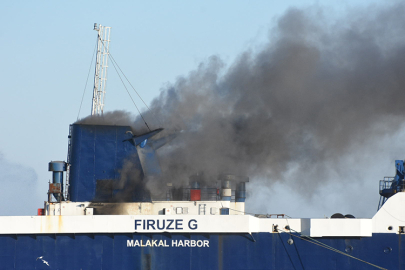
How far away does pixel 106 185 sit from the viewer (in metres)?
32.3

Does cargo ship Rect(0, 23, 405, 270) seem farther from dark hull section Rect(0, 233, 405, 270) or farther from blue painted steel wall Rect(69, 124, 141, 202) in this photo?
blue painted steel wall Rect(69, 124, 141, 202)

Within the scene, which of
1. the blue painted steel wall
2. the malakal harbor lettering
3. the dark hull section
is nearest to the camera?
the dark hull section

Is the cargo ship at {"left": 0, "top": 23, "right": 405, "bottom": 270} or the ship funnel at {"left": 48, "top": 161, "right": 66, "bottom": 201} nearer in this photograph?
the cargo ship at {"left": 0, "top": 23, "right": 405, "bottom": 270}

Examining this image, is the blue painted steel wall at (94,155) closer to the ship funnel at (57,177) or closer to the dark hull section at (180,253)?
the ship funnel at (57,177)

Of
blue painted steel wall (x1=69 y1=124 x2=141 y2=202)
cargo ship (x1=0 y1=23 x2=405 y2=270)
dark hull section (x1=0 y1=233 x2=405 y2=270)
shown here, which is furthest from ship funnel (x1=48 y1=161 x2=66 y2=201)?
dark hull section (x1=0 y1=233 x2=405 y2=270)

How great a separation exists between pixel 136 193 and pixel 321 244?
10.5 metres

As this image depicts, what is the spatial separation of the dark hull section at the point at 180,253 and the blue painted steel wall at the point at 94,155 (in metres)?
3.10

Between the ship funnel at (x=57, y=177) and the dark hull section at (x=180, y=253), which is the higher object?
the ship funnel at (x=57, y=177)

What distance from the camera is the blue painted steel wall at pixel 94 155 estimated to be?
32281 mm

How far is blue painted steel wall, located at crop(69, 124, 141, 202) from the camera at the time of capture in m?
32.3

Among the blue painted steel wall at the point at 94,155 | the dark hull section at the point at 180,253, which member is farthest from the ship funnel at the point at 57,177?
the dark hull section at the point at 180,253

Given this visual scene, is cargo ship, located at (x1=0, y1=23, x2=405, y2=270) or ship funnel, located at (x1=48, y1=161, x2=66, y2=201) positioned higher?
ship funnel, located at (x1=48, y1=161, x2=66, y2=201)

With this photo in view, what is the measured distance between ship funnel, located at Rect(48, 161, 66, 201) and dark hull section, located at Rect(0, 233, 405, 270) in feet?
9.62

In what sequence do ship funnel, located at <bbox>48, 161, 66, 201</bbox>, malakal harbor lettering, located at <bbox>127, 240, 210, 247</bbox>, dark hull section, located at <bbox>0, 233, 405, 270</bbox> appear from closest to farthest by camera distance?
dark hull section, located at <bbox>0, 233, 405, 270</bbox> < malakal harbor lettering, located at <bbox>127, 240, 210, 247</bbox> < ship funnel, located at <bbox>48, 161, 66, 201</bbox>
